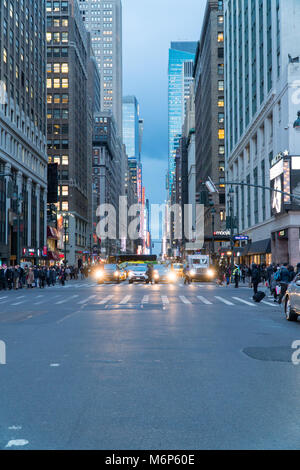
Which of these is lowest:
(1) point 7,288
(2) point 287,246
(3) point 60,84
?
(1) point 7,288

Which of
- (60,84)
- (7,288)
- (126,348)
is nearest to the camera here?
(126,348)

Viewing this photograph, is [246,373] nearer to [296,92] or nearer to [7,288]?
[7,288]

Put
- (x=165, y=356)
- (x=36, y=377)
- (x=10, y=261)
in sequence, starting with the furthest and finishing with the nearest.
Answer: (x=10, y=261) < (x=165, y=356) < (x=36, y=377)

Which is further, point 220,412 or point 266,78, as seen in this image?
point 266,78

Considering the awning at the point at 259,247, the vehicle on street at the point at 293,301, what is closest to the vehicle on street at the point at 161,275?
the awning at the point at 259,247

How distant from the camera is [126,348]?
10.4m

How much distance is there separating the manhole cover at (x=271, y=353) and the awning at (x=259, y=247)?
42.2m

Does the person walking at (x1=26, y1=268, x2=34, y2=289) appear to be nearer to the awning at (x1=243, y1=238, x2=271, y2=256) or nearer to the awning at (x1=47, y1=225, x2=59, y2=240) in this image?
the awning at (x1=243, y1=238, x2=271, y2=256)

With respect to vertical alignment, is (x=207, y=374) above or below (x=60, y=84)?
below

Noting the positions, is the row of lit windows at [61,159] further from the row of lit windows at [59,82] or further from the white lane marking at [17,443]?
the white lane marking at [17,443]

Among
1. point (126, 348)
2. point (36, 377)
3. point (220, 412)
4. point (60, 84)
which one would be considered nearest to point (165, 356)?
point (126, 348)

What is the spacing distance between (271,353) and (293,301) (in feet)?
18.6

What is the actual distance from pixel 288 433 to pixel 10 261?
59080 millimetres

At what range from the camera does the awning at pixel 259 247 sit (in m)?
51.7
